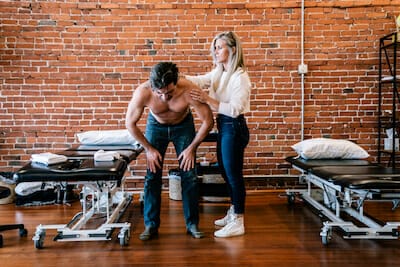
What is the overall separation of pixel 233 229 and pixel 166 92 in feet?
3.53

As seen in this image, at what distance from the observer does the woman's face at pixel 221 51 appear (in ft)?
8.44

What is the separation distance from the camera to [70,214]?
3354 mm

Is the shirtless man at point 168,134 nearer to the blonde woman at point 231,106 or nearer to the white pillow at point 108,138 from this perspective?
the blonde woman at point 231,106

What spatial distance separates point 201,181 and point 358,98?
1957mm

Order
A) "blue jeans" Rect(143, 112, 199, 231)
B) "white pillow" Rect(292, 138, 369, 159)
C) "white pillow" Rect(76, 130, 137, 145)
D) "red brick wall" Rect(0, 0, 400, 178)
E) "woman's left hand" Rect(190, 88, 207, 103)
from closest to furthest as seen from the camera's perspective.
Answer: "woman's left hand" Rect(190, 88, 207, 103), "blue jeans" Rect(143, 112, 199, 231), "white pillow" Rect(292, 138, 369, 159), "white pillow" Rect(76, 130, 137, 145), "red brick wall" Rect(0, 0, 400, 178)

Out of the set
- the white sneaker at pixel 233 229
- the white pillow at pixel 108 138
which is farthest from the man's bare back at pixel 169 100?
the white pillow at pixel 108 138

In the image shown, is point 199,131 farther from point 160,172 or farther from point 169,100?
point 160,172

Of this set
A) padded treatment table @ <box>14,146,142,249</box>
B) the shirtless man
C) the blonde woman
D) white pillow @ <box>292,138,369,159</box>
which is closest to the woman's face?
the blonde woman

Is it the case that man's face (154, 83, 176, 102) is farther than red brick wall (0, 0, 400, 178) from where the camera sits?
No

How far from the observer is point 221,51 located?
2588 mm

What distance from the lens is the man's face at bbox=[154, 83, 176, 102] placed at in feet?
7.63

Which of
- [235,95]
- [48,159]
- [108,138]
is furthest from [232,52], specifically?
[108,138]

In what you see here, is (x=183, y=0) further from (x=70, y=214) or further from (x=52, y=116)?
(x=70, y=214)

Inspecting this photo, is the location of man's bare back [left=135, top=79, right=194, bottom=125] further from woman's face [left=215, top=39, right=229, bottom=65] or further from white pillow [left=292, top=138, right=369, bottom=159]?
white pillow [left=292, top=138, right=369, bottom=159]
